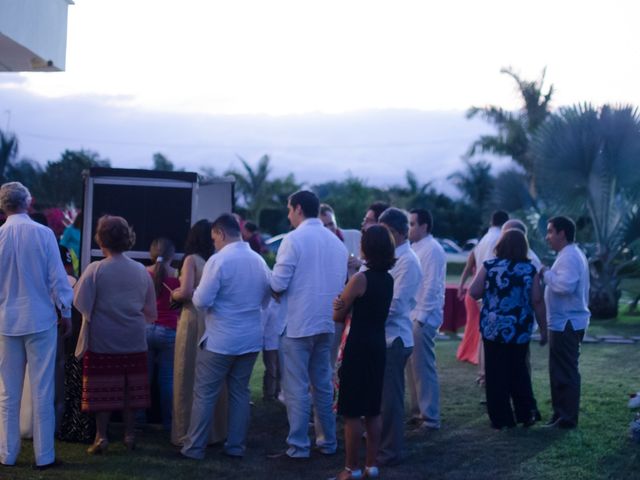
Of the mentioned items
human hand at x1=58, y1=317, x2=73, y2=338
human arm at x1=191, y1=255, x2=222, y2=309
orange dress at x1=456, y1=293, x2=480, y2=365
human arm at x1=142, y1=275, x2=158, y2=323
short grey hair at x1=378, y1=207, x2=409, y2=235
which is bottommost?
orange dress at x1=456, y1=293, x2=480, y2=365

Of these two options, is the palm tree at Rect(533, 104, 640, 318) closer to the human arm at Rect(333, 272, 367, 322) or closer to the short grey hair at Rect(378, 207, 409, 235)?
the short grey hair at Rect(378, 207, 409, 235)

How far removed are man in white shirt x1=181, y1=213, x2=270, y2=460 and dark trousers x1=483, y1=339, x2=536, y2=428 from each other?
234 cm

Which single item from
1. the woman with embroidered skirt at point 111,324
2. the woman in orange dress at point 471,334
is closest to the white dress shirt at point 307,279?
the woman with embroidered skirt at point 111,324

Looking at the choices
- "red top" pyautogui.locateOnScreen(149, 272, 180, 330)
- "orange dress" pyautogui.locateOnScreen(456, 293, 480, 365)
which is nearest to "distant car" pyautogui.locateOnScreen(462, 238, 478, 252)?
"orange dress" pyautogui.locateOnScreen(456, 293, 480, 365)

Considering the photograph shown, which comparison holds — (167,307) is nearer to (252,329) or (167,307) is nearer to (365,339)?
(252,329)

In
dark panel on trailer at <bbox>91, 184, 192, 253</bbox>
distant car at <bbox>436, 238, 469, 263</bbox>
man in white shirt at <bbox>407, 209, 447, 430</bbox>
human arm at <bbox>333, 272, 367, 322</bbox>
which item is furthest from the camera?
distant car at <bbox>436, 238, 469, 263</bbox>

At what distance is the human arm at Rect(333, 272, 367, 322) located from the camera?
680cm

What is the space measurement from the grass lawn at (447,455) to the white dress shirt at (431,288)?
107 cm

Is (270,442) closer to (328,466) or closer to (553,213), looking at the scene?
(328,466)

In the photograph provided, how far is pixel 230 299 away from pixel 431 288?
2288 millimetres

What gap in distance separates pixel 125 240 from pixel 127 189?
5.43ft

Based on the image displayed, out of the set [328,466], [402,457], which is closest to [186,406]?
[328,466]

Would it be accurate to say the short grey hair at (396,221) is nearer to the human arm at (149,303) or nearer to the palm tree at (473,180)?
the human arm at (149,303)

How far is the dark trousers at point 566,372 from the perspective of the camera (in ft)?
28.7
